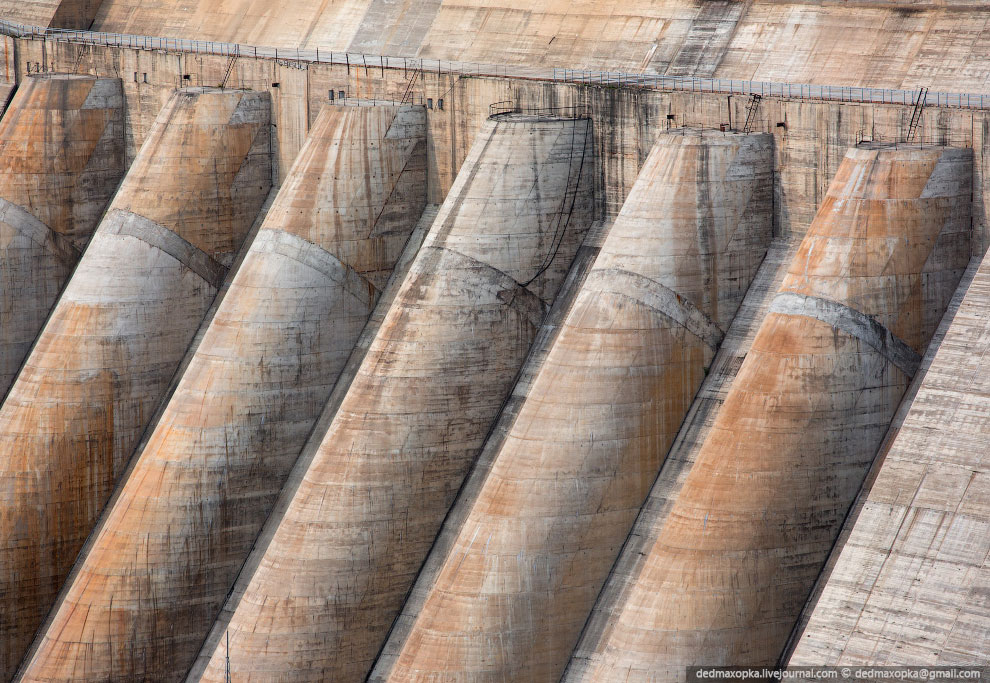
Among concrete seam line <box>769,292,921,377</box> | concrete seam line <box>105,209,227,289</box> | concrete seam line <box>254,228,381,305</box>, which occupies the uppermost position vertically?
concrete seam line <box>105,209,227,289</box>

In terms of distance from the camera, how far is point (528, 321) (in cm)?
3959

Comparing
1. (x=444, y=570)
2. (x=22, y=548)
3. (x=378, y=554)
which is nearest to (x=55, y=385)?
(x=22, y=548)

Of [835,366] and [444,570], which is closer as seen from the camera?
[835,366]

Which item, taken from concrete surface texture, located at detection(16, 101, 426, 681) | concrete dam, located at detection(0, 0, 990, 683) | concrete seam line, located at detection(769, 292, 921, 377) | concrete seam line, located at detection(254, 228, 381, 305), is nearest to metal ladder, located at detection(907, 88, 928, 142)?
concrete dam, located at detection(0, 0, 990, 683)

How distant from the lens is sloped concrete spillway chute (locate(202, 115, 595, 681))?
37.7m

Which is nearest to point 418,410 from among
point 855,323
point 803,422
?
point 803,422

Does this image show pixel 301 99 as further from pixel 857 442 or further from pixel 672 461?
pixel 857 442

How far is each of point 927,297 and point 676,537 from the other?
7147 mm

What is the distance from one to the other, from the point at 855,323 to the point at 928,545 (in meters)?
6.11

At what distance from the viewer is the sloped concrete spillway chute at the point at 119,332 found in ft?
148

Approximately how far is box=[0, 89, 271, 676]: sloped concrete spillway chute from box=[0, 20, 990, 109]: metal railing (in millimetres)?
3552

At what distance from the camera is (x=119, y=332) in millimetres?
46406

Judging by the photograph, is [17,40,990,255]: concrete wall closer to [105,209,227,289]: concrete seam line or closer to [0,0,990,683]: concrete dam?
[0,0,990,683]: concrete dam

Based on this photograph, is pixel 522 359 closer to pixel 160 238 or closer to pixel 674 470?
pixel 674 470
